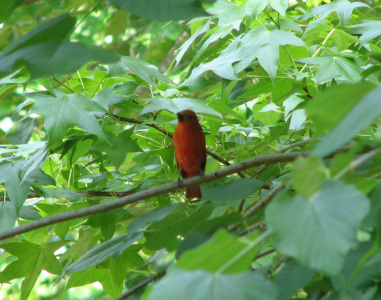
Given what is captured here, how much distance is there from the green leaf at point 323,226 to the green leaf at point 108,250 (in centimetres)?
95

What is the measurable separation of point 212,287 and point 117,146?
1742 millimetres

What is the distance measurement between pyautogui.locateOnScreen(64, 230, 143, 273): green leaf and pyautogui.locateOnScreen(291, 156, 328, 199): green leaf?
946mm

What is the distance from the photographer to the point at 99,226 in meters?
2.53

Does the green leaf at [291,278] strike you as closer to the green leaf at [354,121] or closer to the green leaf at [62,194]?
the green leaf at [354,121]

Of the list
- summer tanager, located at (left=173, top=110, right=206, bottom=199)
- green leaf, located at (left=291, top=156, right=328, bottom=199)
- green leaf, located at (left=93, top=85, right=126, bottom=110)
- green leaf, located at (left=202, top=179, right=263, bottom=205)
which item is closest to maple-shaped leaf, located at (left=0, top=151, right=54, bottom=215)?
green leaf, located at (left=93, top=85, right=126, bottom=110)

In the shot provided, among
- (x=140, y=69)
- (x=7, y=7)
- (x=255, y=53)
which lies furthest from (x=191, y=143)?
(x=7, y=7)

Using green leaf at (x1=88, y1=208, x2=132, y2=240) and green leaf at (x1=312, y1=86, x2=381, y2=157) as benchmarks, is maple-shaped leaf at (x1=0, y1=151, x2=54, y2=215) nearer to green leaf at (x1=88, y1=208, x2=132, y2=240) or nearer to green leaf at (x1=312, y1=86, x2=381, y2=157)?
green leaf at (x1=88, y1=208, x2=132, y2=240)

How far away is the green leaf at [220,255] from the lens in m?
0.95

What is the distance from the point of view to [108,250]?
185 centimetres

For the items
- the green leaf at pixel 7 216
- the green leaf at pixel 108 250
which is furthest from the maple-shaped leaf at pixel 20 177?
the green leaf at pixel 108 250

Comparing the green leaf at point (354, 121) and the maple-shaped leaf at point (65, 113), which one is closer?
the green leaf at point (354, 121)

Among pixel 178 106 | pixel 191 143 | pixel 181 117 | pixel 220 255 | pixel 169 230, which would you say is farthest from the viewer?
pixel 191 143

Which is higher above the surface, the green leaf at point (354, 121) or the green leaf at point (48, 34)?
the green leaf at point (48, 34)

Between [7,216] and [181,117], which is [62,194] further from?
[181,117]
